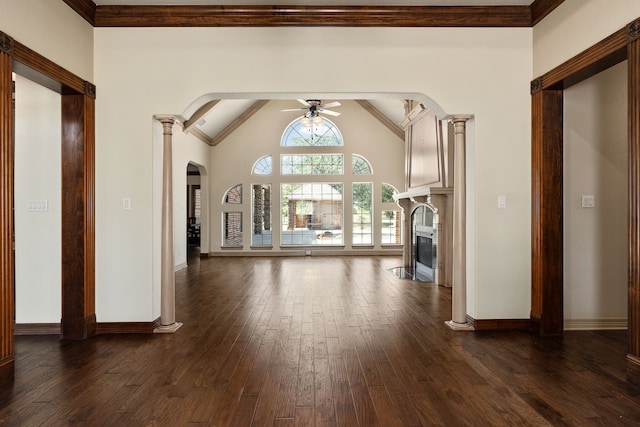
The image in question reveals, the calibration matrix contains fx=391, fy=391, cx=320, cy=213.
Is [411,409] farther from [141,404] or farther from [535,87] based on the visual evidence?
[535,87]

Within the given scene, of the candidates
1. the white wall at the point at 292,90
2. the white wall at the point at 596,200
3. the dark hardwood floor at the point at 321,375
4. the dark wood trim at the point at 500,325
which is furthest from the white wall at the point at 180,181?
the white wall at the point at 596,200

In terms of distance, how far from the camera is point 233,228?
10078 millimetres

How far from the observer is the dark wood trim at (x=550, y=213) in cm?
352

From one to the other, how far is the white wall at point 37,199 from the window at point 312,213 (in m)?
6.75

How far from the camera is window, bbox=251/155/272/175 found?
1014 cm

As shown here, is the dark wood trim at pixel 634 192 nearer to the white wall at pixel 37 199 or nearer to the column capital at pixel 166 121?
the column capital at pixel 166 121

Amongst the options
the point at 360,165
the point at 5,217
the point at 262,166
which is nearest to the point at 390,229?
the point at 360,165

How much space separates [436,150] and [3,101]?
17.2 ft

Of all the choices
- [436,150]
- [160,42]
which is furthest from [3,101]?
[436,150]

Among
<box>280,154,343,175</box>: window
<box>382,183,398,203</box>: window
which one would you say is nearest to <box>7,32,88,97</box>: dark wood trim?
<box>280,154,343,175</box>: window

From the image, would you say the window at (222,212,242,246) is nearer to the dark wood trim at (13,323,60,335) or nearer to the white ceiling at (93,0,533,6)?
the dark wood trim at (13,323,60,335)

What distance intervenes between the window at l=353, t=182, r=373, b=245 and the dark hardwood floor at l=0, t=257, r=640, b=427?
5.70m

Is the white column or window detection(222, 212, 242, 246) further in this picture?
window detection(222, 212, 242, 246)

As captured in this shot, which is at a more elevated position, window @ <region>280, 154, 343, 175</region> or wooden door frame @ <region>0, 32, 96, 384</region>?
window @ <region>280, 154, 343, 175</region>
